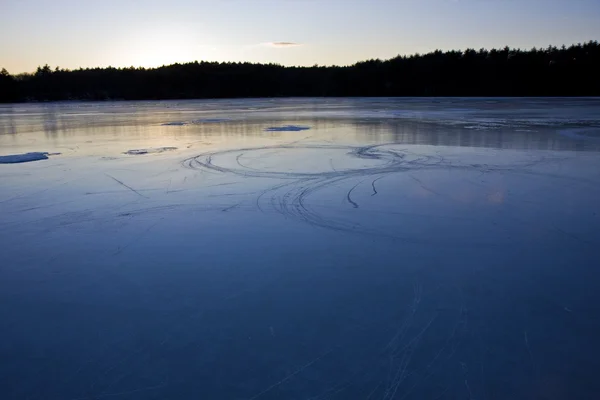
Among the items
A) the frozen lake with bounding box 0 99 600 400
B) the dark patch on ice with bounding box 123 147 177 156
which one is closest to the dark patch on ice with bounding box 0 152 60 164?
the dark patch on ice with bounding box 123 147 177 156

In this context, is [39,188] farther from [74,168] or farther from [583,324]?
[583,324]

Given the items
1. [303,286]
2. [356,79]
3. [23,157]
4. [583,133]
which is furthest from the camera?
[356,79]

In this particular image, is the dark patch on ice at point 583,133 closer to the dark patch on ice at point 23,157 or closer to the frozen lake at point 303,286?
the frozen lake at point 303,286

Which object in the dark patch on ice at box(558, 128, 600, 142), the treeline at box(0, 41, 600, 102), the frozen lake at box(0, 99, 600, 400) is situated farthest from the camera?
the treeline at box(0, 41, 600, 102)

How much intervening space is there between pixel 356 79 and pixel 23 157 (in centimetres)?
6128

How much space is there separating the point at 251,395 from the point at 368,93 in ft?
204

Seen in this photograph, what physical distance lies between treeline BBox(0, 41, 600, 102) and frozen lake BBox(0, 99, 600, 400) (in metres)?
51.8

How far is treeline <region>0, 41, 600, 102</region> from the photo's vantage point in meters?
49.3

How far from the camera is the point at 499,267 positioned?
2.51 meters

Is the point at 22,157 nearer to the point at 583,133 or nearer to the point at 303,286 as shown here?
the point at 303,286


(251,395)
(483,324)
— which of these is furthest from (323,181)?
(251,395)

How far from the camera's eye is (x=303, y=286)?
7.55 feet

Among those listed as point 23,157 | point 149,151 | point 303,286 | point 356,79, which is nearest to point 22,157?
point 23,157

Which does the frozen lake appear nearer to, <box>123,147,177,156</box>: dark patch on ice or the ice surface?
the ice surface
